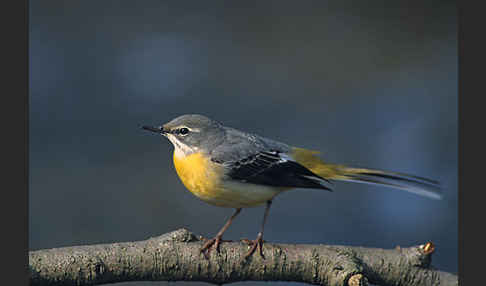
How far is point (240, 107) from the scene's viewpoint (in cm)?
363

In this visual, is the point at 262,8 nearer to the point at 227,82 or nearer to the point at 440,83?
the point at 227,82

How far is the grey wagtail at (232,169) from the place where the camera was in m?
2.13

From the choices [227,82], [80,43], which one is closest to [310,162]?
[227,82]

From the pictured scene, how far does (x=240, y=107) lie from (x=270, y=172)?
4.89ft

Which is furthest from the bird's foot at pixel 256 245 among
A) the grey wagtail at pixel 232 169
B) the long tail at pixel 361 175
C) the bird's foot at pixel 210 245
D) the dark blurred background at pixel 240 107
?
the dark blurred background at pixel 240 107

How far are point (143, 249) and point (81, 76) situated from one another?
174 centimetres

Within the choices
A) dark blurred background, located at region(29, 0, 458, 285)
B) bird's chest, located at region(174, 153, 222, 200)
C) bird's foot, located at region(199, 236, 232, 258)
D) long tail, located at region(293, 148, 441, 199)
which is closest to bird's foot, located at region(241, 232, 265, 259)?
bird's foot, located at region(199, 236, 232, 258)

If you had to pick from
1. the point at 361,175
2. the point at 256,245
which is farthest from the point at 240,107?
the point at 256,245

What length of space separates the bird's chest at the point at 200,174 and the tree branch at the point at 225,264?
0.17 metres

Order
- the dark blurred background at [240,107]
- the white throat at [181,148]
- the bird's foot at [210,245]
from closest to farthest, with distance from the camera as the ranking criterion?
1. the bird's foot at [210,245]
2. the white throat at [181,148]
3. the dark blurred background at [240,107]

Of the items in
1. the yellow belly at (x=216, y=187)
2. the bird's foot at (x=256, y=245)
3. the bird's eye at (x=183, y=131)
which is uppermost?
the bird's eye at (x=183, y=131)

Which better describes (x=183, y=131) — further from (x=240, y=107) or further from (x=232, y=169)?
(x=240, y=107)

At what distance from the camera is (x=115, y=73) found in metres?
3.51

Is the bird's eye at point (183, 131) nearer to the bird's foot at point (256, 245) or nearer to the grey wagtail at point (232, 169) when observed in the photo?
the grey wagtail at point (232, 169)
